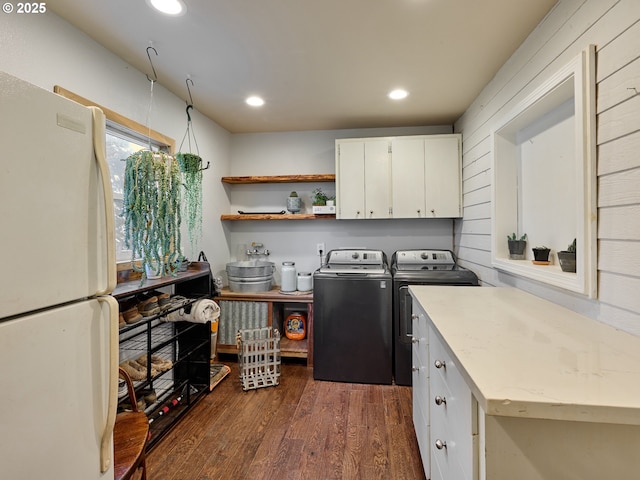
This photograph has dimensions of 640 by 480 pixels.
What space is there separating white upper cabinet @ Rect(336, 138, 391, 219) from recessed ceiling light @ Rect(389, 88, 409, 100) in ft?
1.64

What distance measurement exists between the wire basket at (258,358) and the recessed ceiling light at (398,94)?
2227 millimetres

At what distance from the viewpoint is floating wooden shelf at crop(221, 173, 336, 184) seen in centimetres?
304

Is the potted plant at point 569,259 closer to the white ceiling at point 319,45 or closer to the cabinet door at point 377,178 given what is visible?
the white ceiling at point 319,45

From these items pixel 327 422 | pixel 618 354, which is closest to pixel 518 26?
pixel 618 354

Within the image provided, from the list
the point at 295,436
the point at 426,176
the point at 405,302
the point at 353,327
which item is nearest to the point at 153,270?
the point at 295,436

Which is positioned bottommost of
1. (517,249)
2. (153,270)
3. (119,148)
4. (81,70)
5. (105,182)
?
(153,270)

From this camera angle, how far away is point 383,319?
2488mm

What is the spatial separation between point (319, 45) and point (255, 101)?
37.3 inches

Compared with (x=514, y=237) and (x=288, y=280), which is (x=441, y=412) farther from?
(x=288, y=280)

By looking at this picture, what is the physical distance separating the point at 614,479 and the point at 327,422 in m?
1.66

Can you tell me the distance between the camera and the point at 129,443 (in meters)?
1.21

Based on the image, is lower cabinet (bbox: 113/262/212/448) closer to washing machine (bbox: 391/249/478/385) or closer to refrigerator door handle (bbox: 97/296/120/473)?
refrigerator door handle (bbox: 97/296/120/473)

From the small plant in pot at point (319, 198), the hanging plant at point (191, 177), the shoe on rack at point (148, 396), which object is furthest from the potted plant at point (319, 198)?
the shoe on rack at point (148, 396)

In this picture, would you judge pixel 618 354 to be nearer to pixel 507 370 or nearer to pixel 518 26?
pixel 507 370
